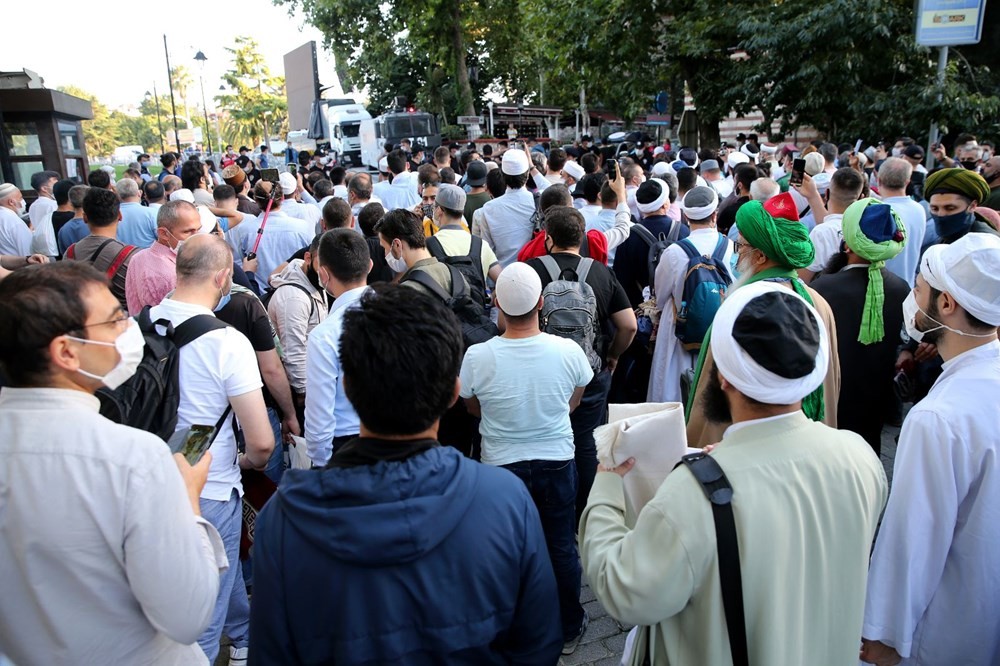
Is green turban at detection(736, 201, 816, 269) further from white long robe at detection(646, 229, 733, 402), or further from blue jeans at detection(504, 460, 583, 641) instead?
blue jeans at detection(504, 460, 583, 641)

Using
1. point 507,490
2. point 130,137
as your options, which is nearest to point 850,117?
point 507,490

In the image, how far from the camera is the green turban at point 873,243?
3.51 meters

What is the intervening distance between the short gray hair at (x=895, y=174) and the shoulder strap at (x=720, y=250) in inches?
77.2

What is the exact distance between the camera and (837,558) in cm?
171

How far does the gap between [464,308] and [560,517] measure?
1.36 meters

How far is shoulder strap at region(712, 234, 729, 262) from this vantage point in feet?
15.1

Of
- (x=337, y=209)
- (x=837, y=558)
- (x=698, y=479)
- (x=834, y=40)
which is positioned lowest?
(x=837, y=558)

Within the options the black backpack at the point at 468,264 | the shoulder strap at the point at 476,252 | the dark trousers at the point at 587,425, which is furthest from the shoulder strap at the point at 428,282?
the shoulder strap at the point at 476,252

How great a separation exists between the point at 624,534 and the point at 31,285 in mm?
1702

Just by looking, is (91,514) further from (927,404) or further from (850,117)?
(850,117)

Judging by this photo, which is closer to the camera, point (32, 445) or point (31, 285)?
point (32, 445)

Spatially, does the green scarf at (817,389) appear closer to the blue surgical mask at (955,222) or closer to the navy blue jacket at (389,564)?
the navy blue jacket at (389,564)

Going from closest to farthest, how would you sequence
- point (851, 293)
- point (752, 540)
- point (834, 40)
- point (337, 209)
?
point (752, 540) → point (851, 293) → point (337, 209) → point (834, 40)

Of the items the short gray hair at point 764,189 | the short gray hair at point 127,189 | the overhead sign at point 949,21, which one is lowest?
the short gray hair at point 764,189
